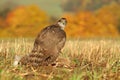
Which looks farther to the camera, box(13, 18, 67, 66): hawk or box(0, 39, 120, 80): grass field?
box(13, 18, 67, 66): hawk

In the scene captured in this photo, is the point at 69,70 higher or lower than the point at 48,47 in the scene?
lower

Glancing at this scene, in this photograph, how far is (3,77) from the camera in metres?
4.80

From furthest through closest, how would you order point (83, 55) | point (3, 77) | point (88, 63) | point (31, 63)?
1. point (83, 55)
2. point (88, 63)
3. point (31, 63)
4. point (3, 77)

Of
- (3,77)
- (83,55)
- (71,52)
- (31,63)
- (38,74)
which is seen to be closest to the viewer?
(3,77)

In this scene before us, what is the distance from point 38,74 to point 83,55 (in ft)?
5.19

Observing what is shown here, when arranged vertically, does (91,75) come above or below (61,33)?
below

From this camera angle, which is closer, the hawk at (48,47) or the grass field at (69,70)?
the grass field at (69,70)

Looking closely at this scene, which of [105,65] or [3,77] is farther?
[105,65]

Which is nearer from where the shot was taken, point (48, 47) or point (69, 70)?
point (69, 70)

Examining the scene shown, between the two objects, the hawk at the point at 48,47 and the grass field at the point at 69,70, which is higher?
the hawk at the point at 48,47

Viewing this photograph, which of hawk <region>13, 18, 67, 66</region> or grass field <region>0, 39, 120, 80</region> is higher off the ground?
hawk <region>13, 18, 67, 66</region>

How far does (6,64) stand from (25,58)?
0.88ft

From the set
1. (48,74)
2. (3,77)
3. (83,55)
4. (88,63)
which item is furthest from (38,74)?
(83,55)

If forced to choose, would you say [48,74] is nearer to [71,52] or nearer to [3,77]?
[3,77]
